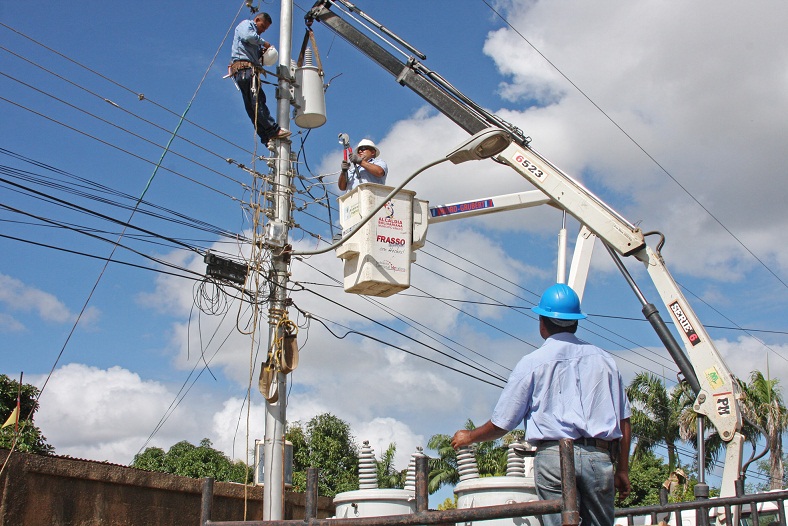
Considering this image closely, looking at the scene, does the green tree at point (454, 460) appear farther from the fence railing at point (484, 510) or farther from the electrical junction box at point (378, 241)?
the fence railing at point (484, 510)

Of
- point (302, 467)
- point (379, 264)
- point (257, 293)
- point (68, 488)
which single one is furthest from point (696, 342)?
point (302, 467)

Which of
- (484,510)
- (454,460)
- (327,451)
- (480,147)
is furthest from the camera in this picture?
(454,460)

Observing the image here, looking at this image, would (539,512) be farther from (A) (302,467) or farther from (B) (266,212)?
(A) (302,467)

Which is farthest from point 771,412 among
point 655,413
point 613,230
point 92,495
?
point 92,495

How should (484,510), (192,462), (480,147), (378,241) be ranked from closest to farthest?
(484,510)
(480,147)
(378,241)
(192,462)

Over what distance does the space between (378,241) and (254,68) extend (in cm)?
386

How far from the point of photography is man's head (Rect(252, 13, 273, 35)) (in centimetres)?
1165

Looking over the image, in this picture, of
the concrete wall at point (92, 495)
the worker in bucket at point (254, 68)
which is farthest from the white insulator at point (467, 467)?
the worker in bucket at point (254, 68)

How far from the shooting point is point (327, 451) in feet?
98.4

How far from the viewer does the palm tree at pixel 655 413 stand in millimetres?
31109

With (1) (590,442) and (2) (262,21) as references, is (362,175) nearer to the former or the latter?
(2) (262,21)

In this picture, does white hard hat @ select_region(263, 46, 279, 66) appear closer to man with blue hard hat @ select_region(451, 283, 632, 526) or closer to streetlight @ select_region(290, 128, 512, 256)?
streetlight @ select_region(290, 128, 512, 256)

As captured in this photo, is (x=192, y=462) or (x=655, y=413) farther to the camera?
(x=192, y=462)

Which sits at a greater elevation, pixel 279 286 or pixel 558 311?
pixel 279 286
